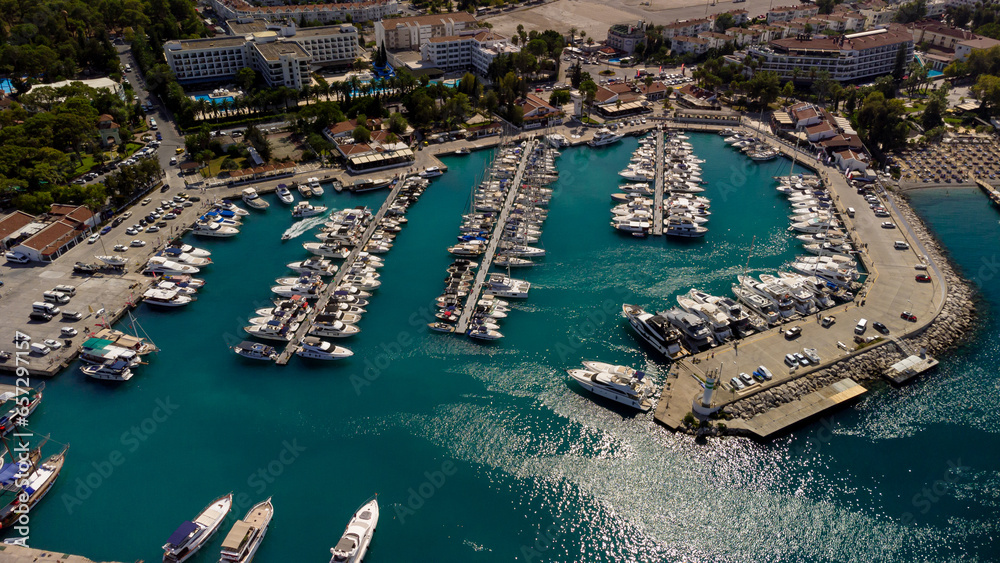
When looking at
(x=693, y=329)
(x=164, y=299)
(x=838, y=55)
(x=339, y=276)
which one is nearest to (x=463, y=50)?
(x=838, y=55)

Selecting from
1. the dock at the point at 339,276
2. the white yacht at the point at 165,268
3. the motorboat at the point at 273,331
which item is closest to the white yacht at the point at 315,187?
the dock at the point at 339,276

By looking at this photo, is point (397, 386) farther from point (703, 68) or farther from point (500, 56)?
point (703, 68)

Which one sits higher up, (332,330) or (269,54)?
(269,54)

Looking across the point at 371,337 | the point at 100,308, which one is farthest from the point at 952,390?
the point at 100,308

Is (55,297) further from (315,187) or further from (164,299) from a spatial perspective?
(315,187)

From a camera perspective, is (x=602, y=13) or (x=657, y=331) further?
(x=602, y=13)
